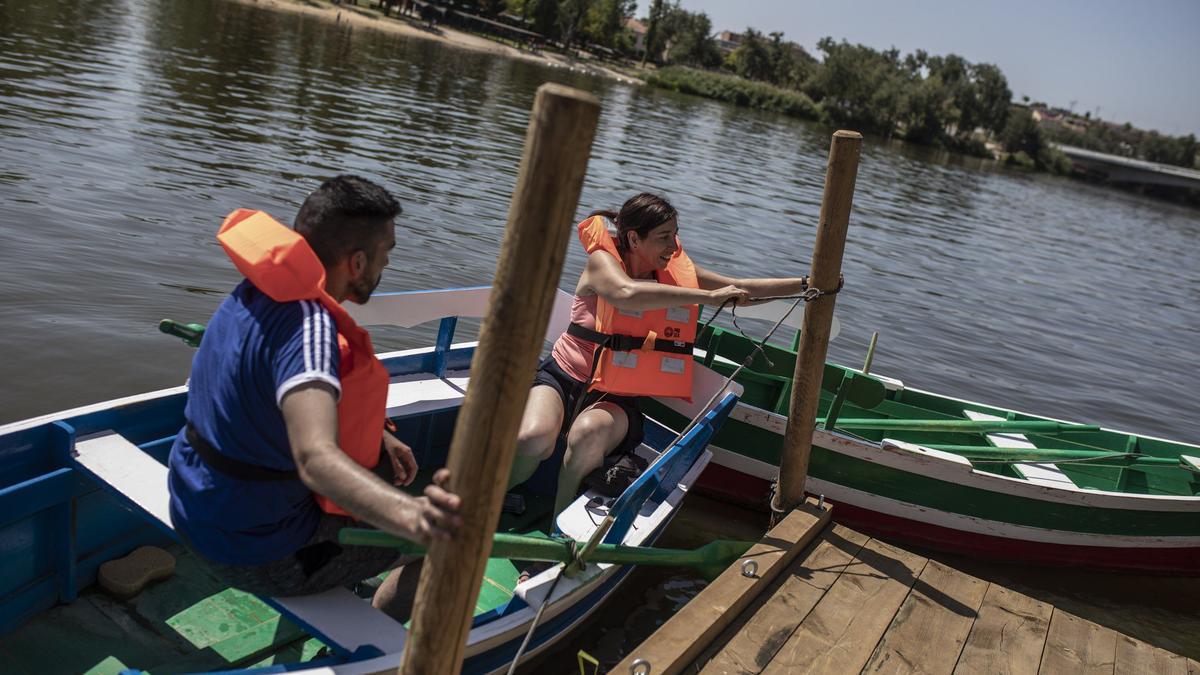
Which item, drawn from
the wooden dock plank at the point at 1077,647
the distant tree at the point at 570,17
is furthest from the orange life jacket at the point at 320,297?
the distant tree at the point at 570,17

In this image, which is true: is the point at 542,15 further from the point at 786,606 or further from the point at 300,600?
the point at 300,600

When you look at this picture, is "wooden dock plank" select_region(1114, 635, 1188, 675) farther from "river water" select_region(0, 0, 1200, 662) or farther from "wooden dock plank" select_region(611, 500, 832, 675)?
"river water" select_region(0, 0, 1200, 662)

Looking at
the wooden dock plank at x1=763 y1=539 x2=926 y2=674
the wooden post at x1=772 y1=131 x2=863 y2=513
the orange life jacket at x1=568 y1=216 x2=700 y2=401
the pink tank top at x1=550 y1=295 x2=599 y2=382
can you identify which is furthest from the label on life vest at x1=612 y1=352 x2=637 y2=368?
the wooden dock plank at x1=763 y1=539 x2=926 y2=674

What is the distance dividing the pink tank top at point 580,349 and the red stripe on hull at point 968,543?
220cm

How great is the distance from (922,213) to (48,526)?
87.0ft

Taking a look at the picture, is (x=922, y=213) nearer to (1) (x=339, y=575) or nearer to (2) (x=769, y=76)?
(1) (x=339, y=575)

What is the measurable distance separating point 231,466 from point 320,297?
594 mm

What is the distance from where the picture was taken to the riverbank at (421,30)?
52.1 m

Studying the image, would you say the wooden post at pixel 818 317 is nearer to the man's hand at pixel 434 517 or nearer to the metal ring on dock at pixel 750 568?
the metal ring on dock at pixel 750 568

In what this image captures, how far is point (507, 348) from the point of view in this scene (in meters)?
2.19

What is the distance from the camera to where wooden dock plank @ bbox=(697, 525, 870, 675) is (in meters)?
3.92

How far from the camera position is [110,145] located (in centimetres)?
1376

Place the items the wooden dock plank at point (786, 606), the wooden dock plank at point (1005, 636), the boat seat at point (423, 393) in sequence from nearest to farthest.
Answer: the wooden dock plank at point (786, 606) → the wooden dock plank at point (1005, 636) → the boat seat at point (423, 393)

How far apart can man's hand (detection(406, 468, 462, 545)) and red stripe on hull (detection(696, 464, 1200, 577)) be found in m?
4.97
